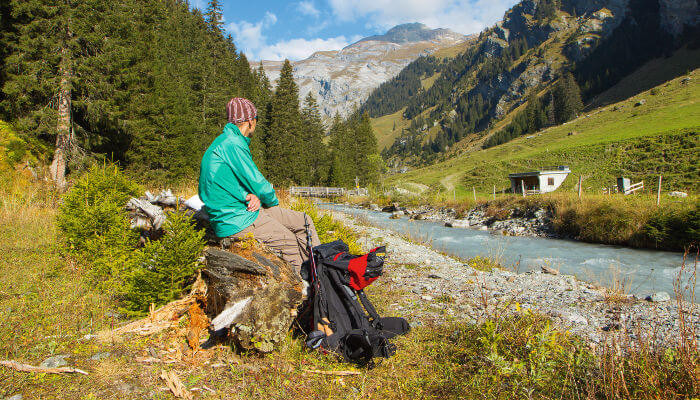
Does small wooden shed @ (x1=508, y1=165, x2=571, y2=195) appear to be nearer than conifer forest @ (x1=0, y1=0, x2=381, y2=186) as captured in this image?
No

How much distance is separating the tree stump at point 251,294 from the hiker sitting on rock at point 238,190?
7.8 inches

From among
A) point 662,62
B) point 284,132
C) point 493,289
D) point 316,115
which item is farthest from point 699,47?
point 493,289

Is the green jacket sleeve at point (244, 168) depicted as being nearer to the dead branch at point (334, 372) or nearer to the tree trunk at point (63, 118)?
the dead branch at point (334, 372)

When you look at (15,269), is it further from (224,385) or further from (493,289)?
(493,289)

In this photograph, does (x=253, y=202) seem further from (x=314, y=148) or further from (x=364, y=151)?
(x=364, y=151)

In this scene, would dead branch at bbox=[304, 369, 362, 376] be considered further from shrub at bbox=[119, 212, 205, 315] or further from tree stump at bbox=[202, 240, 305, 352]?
shrub at bbox=[119, 212, 205, 315]

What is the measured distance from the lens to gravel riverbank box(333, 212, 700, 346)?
12.9 ft

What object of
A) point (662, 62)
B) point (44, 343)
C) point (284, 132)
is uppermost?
point (662, 62)

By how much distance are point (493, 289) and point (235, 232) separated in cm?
437

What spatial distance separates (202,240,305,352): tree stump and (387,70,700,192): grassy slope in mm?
38122

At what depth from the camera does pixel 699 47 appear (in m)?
92.8

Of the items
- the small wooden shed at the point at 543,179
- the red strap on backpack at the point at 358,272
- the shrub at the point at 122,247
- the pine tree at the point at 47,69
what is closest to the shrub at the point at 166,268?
the shrub at the point at 122,247

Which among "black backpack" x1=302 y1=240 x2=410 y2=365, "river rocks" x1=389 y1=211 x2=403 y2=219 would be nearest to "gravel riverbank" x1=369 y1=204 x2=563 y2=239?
"river rocks" x1=389 y1=211 x2=403 y2=219

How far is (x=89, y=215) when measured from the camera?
5168 millimetres
